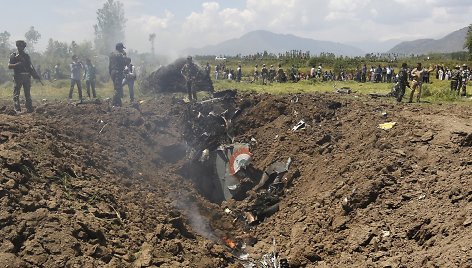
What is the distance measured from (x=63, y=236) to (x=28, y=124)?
4554mm

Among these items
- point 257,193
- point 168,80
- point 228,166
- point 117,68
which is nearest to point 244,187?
point 257,193

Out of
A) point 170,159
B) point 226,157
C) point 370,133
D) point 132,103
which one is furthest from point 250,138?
point 132,103

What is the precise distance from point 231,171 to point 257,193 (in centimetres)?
125

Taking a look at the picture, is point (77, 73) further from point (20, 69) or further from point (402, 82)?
point (402, 82)

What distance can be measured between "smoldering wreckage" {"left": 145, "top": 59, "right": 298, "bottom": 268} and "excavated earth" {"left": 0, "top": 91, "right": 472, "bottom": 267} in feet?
0.28

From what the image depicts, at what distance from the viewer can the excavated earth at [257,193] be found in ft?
18.0

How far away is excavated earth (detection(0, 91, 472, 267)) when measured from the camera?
5492 mm

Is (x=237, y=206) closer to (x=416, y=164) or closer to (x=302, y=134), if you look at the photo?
(x=302, y=134)

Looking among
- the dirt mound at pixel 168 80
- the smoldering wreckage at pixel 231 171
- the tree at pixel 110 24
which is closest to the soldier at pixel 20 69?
the smoldering wreckage at pixel 231 171

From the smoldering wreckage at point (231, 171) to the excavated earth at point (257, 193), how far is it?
9 centimetres

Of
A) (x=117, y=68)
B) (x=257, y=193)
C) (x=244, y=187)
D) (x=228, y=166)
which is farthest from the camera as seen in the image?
(x=117, y=68)

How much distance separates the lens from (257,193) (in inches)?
394

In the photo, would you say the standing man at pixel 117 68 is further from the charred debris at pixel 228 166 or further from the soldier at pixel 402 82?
the soldier at pixel 402 82

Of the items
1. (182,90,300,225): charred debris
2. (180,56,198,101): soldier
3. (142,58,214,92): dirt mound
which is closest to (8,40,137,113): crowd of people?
(180,56,198,101): soldier
